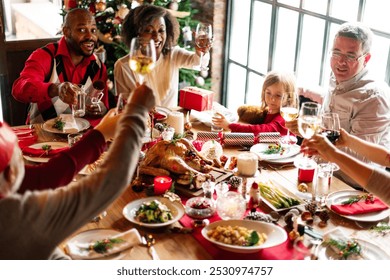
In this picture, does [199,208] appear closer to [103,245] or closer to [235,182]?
[235,182]

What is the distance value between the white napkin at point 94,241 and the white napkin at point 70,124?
105 centimetres

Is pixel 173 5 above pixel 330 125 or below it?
above

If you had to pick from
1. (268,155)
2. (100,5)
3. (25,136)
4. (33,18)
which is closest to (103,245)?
(268,155)

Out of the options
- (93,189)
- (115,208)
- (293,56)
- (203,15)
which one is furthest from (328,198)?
(203,15)

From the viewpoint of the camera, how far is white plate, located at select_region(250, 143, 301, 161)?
7.94 feet

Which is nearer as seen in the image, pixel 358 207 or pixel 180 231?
pixel 180 231

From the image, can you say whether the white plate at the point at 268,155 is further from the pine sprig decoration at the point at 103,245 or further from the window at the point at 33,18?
the window at the point at 33,18

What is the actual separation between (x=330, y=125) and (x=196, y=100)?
115 cm

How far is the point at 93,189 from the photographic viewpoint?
1296mm

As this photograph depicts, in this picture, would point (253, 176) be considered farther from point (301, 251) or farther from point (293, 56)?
point (293, 56)

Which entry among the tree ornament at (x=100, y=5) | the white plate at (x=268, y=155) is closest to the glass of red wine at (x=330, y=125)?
the white plate at (x=268, y=155)

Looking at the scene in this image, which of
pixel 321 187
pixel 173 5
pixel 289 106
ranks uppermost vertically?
pixel 173 5

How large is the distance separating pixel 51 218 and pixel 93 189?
12 cm

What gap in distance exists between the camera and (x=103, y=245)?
1.69 m
